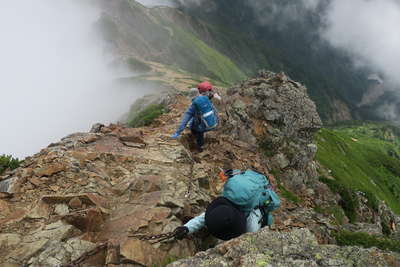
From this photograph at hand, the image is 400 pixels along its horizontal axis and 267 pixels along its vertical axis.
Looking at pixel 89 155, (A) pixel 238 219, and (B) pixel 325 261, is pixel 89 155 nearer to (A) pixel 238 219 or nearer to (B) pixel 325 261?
(A) pixel 238 219

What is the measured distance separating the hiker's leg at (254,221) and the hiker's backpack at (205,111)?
24.0 feet

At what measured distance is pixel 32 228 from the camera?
888 cm

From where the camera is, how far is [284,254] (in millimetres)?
6570

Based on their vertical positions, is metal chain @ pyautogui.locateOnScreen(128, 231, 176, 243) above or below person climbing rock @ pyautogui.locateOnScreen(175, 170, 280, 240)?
below

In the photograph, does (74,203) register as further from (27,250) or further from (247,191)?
(247,191)

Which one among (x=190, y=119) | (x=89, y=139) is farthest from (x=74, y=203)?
(x=190, y=119)

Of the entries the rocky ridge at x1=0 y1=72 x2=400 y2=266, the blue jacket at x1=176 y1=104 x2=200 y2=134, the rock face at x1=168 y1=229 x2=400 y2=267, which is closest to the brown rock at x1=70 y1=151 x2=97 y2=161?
the rocky ridge at x1=0 y1=72 x2=400 y2=266

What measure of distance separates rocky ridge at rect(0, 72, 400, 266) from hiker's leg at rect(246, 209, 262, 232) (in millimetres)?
641

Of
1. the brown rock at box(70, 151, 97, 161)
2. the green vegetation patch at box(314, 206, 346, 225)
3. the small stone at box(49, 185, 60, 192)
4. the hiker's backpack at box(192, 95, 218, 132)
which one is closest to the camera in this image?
the small stone at box(49, 185, 60, 192)

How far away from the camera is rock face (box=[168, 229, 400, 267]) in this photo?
627 centimetres

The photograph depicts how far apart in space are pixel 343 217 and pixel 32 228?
22232 millimetres

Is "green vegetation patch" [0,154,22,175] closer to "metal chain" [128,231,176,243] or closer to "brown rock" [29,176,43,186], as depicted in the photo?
"brown rock" [29,176,43,186]

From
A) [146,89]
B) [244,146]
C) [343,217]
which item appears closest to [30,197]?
[244,146]

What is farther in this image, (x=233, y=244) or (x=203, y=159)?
(x=203, y=159)
